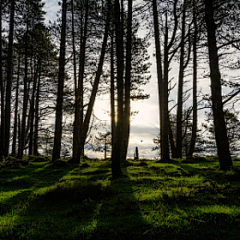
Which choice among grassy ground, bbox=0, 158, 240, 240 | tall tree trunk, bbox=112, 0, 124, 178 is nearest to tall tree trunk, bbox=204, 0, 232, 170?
grassy ground, bbox=0, 158, 240, 240

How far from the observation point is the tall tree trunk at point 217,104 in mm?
9305

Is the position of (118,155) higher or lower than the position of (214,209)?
higher

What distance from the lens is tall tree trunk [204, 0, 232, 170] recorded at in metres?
9.30

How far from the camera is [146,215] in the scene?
4094 millimetres

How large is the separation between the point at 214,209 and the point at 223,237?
98 centimetres

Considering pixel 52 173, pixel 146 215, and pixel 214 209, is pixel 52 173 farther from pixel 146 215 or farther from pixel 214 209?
pixel 214 209

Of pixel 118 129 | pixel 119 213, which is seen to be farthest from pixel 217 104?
pixel 119 213

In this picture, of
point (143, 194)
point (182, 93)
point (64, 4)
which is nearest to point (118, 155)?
point (143, 194)

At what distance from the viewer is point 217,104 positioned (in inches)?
377

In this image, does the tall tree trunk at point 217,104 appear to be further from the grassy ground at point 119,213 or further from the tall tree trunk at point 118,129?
the tall tree trunk at point 118,129

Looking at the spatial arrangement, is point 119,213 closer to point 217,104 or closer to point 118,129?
point 118,129

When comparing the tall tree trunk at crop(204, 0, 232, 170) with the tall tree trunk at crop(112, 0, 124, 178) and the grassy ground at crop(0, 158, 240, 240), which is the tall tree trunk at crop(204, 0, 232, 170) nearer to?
the grassy ground at crop(0, 158, 240, 240)

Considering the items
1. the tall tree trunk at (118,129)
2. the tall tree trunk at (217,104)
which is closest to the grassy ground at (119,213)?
the tall tree trunk at (118,129)

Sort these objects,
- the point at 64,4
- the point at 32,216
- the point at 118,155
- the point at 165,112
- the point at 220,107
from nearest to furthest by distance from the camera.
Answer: the point at 32,216, the point at 118,155, the point at 220,107, the point at 165,112, the point at 64,4
